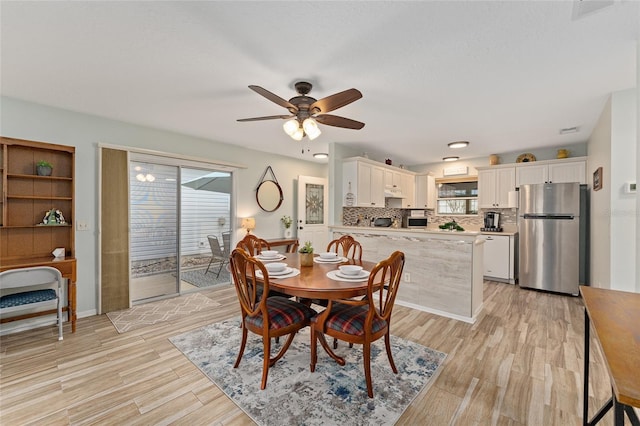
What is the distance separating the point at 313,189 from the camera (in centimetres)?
601

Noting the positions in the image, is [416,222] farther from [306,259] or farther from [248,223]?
[306,259]

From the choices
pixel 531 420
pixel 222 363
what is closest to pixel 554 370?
pixel 531 420

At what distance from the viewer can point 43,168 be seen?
2.97 meters

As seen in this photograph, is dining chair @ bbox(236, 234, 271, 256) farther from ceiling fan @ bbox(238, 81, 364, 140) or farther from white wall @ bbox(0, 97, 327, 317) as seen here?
white wall @ bbox(0, 97, 327, 317)

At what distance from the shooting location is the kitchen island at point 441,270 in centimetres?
330

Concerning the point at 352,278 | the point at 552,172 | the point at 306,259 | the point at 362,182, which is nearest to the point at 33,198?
the point at 306,259

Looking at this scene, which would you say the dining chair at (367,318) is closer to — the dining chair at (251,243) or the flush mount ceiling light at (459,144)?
the dining chair at (251,243)

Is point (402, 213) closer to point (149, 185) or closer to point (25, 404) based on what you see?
point (149, 185)

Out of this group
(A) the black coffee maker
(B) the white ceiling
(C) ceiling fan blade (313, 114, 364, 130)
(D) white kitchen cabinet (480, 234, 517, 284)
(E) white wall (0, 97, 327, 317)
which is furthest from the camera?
(A) the black coffee maker

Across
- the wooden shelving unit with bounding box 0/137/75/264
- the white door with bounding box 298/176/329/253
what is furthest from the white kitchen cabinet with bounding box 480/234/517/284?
the wooden shelving unit with bounding box 0/137/75/264

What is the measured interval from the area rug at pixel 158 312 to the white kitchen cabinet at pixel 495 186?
521 centimetres

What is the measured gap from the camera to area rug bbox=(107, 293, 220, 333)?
3.14 meters

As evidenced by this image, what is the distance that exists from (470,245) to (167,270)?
13.8 feet

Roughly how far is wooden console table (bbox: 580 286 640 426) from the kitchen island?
171 cm
